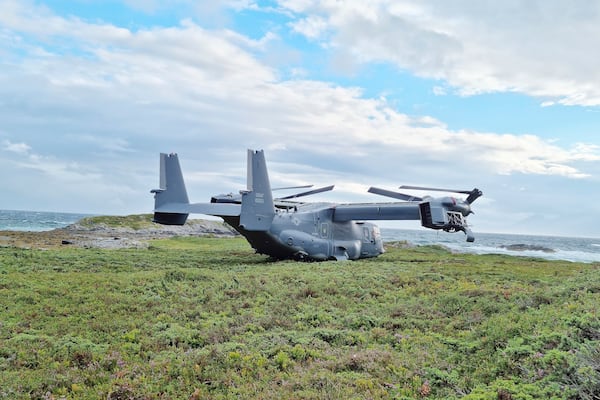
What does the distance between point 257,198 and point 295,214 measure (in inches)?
135

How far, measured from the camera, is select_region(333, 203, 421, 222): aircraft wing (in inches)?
1172

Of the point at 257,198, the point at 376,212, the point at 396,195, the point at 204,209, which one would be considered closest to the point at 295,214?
the point at 257,198

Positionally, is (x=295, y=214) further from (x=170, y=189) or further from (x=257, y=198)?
(x=170, y=189)

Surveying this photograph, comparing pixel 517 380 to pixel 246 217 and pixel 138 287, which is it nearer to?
pixel 138 287

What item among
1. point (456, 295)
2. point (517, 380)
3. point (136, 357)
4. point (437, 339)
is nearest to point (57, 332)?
point (136, 357)

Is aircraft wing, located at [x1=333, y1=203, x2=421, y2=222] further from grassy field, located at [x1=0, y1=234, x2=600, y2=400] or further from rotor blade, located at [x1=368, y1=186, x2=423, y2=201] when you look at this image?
grassy field, located at [x1=0, y1=234, x2=600, y2=400]

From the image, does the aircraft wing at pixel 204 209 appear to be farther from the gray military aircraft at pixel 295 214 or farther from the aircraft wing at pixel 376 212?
the aircraft wing at pixel 376 212

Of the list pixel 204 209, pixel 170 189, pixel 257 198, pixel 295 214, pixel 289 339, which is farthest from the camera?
pixel 295 214

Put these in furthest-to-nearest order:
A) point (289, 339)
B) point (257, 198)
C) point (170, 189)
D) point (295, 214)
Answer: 1. point (295, 214)
2. point (170, 189)
3. point (257, 198)
4. point (289, 339)

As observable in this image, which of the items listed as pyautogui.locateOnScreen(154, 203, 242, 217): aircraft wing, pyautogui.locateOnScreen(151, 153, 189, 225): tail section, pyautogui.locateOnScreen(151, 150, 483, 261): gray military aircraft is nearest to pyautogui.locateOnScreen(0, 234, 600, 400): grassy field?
pyautogui.locateOnScreen(154, 203, 242, 217): aircraft wing

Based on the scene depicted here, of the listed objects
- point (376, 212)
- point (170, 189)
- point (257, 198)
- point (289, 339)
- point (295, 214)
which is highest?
point (170, 189)

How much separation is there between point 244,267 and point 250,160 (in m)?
6.31

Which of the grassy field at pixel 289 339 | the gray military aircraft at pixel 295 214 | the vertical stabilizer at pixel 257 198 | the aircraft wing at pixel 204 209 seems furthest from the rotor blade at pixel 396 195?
the grassy field at pixel 289 339

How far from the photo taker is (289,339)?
10.7m
